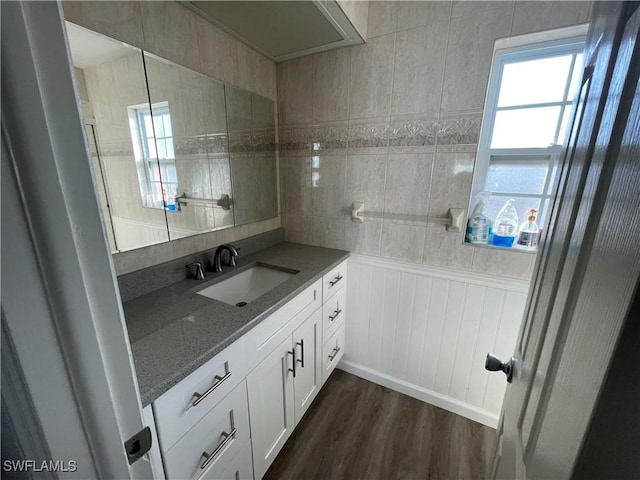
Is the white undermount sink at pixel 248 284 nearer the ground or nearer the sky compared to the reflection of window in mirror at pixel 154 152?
nearer the ground

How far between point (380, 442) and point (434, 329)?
2.29ft

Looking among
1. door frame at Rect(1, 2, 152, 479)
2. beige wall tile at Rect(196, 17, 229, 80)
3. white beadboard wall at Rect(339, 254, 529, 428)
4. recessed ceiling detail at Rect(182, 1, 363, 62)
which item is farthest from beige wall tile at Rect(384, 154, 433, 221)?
door frame at Rect(1, 2, 152, 479)

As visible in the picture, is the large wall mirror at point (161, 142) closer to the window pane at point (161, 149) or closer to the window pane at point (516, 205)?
the window pane at point (161, 149)

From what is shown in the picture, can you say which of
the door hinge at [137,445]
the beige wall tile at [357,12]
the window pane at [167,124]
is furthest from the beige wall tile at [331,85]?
the door hinge at [137,445]

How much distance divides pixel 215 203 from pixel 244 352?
0.84 metres

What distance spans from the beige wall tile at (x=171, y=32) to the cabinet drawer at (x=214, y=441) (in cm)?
140

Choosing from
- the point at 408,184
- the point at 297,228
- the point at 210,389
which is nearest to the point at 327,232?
the point at 297,228

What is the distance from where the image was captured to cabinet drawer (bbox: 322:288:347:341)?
1.50 meters

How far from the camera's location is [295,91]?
1.65 meters

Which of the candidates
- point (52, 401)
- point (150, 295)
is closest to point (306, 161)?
→ point (150, 295)

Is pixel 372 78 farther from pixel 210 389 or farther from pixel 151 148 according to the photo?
pixel 210 389

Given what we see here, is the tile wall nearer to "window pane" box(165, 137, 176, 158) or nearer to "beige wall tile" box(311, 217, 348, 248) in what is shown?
"beige wall tile" box(311, 217, 348, 248)

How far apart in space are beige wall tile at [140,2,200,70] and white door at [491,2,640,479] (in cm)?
139

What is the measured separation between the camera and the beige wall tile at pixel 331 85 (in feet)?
4.89
